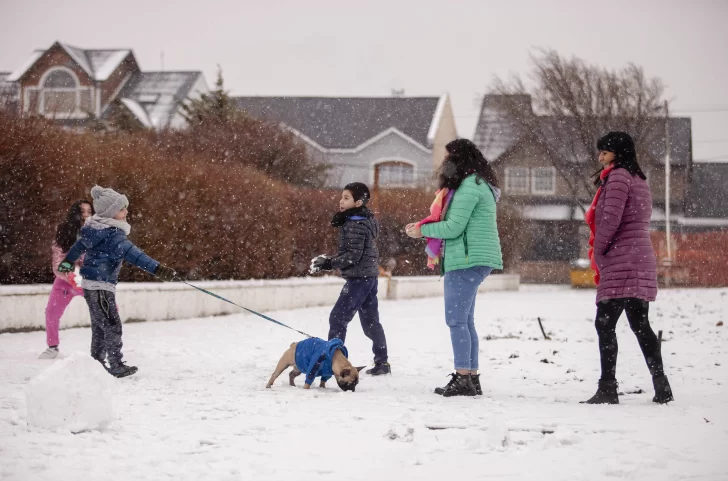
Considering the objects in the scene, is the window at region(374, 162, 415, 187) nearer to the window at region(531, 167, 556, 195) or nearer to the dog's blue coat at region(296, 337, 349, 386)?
the window at region(531, 167, 556, 195)

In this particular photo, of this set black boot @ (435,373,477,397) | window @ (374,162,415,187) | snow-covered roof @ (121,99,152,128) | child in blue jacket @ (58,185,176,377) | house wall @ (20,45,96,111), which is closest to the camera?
black boot @ (435,373,477,397)

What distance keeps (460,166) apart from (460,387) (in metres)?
1.62

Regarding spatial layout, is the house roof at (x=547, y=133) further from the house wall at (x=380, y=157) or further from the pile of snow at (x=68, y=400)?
the pile of snow at (x=68, y=400)

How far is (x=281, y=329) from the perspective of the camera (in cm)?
1171

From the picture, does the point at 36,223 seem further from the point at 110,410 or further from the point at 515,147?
the point at 515,147

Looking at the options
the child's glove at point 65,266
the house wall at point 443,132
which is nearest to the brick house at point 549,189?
the house wall at point 443,132

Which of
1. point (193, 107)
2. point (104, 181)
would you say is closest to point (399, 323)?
point (104, 181)

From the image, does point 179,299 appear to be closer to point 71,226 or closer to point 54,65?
point 71,226

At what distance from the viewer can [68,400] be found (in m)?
4.70

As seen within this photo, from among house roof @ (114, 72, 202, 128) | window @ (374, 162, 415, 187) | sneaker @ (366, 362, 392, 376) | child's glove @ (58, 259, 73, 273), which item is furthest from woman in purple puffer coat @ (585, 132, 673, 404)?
window @ (374, 162, 415, 187)

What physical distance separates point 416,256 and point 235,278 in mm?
9121

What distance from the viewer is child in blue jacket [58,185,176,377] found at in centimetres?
710

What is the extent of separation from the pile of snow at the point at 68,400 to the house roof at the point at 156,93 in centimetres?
3523

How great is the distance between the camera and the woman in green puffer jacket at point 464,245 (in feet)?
20.0
